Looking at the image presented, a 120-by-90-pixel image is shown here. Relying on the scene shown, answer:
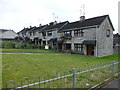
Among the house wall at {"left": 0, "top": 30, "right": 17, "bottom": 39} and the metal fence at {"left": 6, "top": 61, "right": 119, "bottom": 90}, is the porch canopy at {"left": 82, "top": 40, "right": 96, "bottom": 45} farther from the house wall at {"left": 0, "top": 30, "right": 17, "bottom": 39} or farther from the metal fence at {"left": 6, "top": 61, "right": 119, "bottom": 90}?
the house wall at {"left": 0, "top": 30, "right": 17, "bottom": 39}

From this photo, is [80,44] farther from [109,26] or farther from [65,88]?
[65,88]

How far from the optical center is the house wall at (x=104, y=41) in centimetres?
1865

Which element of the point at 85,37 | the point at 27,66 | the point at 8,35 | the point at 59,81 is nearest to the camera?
the point at 59,81

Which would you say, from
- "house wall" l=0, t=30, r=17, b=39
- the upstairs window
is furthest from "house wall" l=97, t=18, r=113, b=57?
"house wall" l=0, t=30, r=17, b=39

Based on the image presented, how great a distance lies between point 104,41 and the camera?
65.3ft

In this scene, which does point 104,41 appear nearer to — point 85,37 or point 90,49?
point 90,49

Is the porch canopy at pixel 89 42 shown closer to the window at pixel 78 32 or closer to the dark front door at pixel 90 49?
the dark front door at pixel 90 49

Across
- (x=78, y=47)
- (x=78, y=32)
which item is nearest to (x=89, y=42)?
(x=78, y=47)

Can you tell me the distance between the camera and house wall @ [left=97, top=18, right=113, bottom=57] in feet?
61.2

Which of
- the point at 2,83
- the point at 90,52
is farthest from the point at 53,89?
the point at 90,52

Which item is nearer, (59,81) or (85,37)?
(59,81)

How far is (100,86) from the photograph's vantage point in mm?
5020

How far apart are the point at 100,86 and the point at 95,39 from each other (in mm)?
14639

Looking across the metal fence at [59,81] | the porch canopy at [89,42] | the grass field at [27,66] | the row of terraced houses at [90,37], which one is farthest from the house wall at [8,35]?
the metal fence at [59,81]
